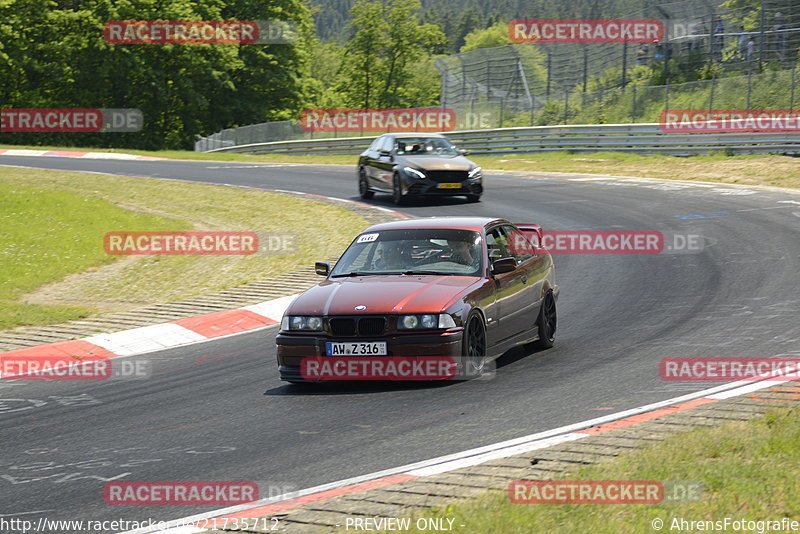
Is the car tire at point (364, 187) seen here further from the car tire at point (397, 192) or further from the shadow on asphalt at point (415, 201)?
the car tire at point (397, 192)

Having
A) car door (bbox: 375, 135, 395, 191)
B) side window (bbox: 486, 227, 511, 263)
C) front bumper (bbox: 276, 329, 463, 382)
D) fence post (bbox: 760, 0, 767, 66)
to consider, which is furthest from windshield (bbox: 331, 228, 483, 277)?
fence post (bbox: 760, 0, 767, 66)

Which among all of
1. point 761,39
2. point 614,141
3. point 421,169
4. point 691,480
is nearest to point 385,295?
point 691,480

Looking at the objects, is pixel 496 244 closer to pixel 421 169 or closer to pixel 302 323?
pixel 302 323

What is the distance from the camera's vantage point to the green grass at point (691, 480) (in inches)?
193

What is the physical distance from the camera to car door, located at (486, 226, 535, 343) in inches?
380

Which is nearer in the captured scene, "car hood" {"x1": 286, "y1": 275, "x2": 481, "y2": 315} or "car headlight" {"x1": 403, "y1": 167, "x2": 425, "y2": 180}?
"car hood" {"x1": 286, "y1": 275, "x2": 481, "y2": 315}

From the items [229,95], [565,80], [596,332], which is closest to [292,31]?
[229,95]

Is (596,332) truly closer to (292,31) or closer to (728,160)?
(728,160)

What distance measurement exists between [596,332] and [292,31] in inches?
2678

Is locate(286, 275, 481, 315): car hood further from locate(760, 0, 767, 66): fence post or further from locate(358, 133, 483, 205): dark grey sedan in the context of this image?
locate(760, 0, 767, 66): fence post

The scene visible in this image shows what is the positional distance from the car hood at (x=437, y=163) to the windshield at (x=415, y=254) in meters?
12.5

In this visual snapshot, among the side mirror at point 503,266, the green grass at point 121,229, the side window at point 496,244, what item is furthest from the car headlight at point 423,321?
the green grass at point 121,229

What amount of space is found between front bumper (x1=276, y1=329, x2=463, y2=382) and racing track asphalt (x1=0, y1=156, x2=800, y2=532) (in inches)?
10.0

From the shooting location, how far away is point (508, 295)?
986 centimetres
